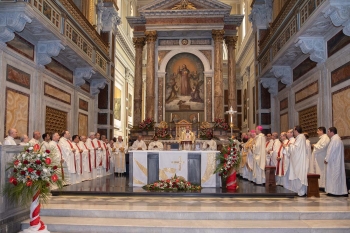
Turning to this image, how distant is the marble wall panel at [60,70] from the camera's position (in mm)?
14352

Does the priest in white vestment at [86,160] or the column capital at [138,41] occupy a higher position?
the column capital at [138,41]

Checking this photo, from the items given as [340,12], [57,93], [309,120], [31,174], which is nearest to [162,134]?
[57,93]

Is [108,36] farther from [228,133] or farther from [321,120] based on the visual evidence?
[321,120]

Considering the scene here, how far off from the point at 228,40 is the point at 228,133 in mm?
5337

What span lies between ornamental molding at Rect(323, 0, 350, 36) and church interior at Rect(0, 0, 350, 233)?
0.03 metres

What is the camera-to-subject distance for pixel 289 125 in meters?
16.5

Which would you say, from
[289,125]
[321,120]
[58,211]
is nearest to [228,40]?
[289,125]

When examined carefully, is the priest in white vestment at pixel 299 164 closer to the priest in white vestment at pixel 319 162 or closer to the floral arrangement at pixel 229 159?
the priest in white vestment at pixel 319 162

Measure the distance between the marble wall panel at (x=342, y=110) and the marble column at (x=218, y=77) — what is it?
26.1 ft

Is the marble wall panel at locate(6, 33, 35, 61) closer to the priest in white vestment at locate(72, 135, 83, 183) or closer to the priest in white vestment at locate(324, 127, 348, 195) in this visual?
the priest in white vestment at locate(72, 135, 83, 183)

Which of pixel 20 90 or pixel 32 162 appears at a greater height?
pixel 20 90

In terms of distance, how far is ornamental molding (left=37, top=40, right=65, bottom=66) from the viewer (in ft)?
41.4

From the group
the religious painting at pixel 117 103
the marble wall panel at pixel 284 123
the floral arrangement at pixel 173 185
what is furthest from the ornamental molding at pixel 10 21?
the religious painting at pixel 117 103

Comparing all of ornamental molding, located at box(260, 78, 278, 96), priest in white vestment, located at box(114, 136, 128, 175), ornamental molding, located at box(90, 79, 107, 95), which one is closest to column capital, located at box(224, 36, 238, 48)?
ornamental molding, located at box(260, 78, 278, 96)
